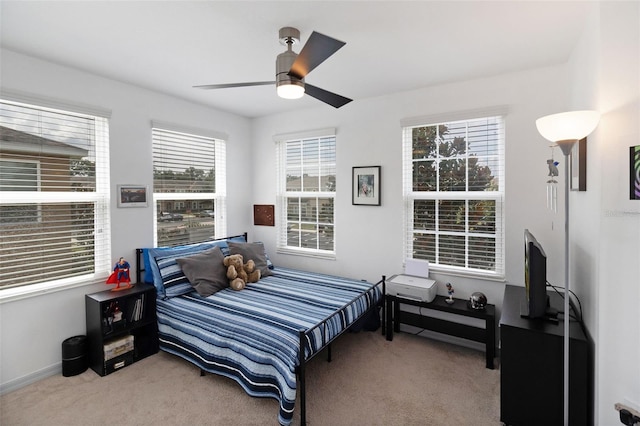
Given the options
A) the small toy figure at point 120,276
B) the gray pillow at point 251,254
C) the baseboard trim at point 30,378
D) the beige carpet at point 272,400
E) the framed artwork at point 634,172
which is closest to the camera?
the framed artwork at point 634,172

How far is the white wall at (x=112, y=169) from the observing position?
257cm

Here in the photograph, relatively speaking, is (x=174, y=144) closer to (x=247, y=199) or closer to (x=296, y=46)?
(x=247, y=199)

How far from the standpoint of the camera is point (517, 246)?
3037mm

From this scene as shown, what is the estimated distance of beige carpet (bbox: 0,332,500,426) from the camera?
2.22 metres

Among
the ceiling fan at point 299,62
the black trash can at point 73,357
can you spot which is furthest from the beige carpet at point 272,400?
the ceiling fan at point 299,62

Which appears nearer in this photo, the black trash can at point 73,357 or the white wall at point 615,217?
the white wall at point 615,217

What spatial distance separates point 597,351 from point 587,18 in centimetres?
207

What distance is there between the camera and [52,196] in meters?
2.82

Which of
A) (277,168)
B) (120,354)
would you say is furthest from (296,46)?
(120,354)

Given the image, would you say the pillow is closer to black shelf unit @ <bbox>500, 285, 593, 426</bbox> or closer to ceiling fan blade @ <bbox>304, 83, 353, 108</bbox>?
ceiling fan blade @ <bbox>304, 83, 353, 108</bbox>

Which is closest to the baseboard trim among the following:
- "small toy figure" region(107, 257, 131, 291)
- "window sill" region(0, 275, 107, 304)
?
"window sill" region(0, 275, 107, 304)

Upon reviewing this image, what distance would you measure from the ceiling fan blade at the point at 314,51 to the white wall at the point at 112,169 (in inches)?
88.4

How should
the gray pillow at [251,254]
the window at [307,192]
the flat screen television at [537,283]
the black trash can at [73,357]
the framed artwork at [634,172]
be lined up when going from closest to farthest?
1. the framed artwork at [634,172]
2. the flat screen television at [537,283]
3. the black trash can at [73,357]
4. the gray pillow at [251,254]
5. the window at [307,192]

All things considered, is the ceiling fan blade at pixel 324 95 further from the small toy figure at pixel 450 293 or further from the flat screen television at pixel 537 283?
the small toy figure at pixel 450 293
